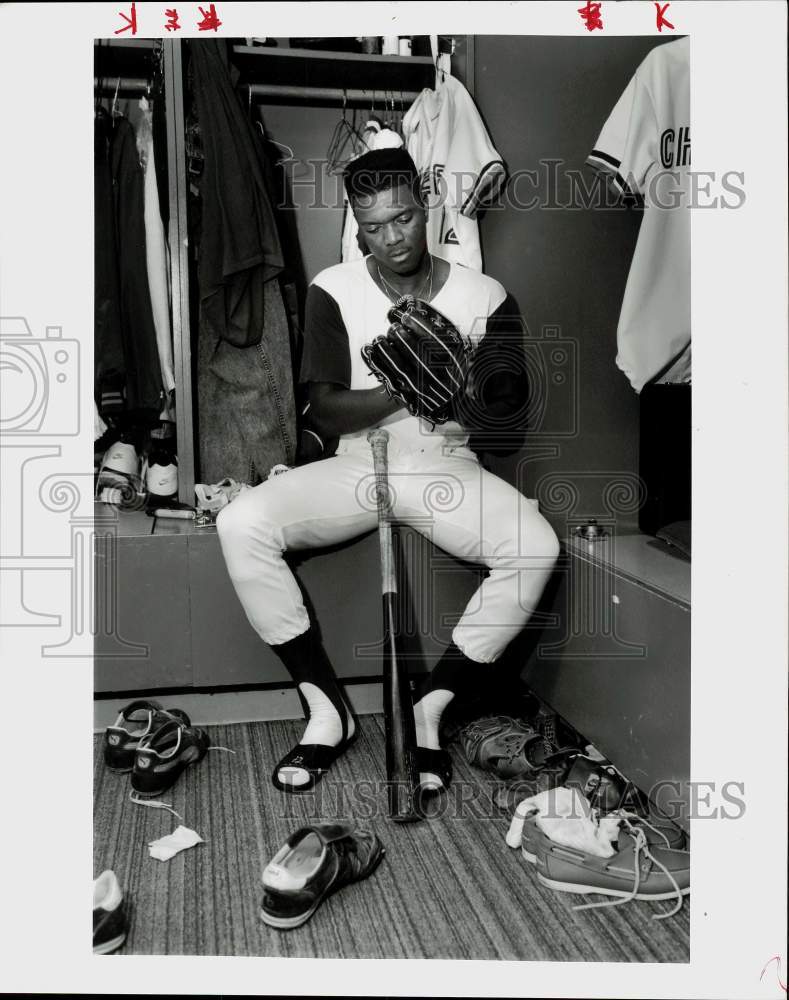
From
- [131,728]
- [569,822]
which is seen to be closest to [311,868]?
[569,822]

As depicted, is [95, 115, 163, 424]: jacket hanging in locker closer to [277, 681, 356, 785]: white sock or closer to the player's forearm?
the player's forearm

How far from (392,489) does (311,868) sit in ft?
2.89

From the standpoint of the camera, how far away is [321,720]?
190 centimetres

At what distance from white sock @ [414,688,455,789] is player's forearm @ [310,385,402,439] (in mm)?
639

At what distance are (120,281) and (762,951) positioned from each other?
6.46 ft

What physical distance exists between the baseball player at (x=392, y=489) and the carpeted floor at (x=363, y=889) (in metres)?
0.12

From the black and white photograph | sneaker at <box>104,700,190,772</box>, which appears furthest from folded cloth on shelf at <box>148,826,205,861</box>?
sneaker at <box>104,700,190,772</box>

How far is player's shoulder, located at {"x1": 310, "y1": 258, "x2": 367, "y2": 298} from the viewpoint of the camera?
2.08 m

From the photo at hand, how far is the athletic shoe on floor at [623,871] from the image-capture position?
139 cm

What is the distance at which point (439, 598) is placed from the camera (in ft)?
6.77

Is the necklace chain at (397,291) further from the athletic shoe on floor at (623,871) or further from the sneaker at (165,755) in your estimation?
the athletic shoe on floor at (623,871)

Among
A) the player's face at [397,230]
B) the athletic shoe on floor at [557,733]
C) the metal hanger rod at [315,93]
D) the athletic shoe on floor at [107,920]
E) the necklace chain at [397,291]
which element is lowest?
the athletic shoe on floor at [107,920]

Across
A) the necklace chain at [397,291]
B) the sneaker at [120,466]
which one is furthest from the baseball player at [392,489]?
the sneaker at [120,466]

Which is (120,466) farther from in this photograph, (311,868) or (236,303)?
(311,868)
